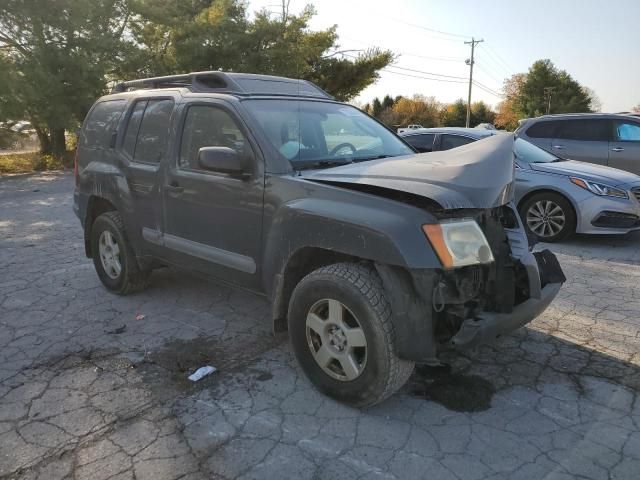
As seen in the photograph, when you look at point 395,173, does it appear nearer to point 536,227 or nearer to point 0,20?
point 536,227

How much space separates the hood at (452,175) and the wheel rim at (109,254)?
2496 millimetres

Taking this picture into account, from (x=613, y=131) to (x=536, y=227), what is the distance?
11.6 feet

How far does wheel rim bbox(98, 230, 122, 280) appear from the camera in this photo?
4.86m

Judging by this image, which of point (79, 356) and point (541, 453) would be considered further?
point (79, 356)

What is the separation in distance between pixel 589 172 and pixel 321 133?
478 centimetres

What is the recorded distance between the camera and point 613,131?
30.5 ft

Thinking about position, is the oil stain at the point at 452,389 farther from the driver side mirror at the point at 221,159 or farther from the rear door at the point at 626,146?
the rear door at the point at 626,146

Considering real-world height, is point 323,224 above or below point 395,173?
below

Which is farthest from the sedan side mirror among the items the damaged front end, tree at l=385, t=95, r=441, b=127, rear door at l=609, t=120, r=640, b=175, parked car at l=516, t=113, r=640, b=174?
tree at l=385, t=95, r=441, b=127

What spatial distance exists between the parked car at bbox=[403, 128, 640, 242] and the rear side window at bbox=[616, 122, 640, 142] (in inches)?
92.1

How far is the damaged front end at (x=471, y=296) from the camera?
106 inches

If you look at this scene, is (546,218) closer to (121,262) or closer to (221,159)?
(221,159)

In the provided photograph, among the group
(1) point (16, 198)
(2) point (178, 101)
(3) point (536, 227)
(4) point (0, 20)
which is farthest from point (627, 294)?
(4) point (0, 20)

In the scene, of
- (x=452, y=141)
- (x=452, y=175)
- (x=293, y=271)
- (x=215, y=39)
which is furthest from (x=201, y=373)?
(x=215, y=39)
